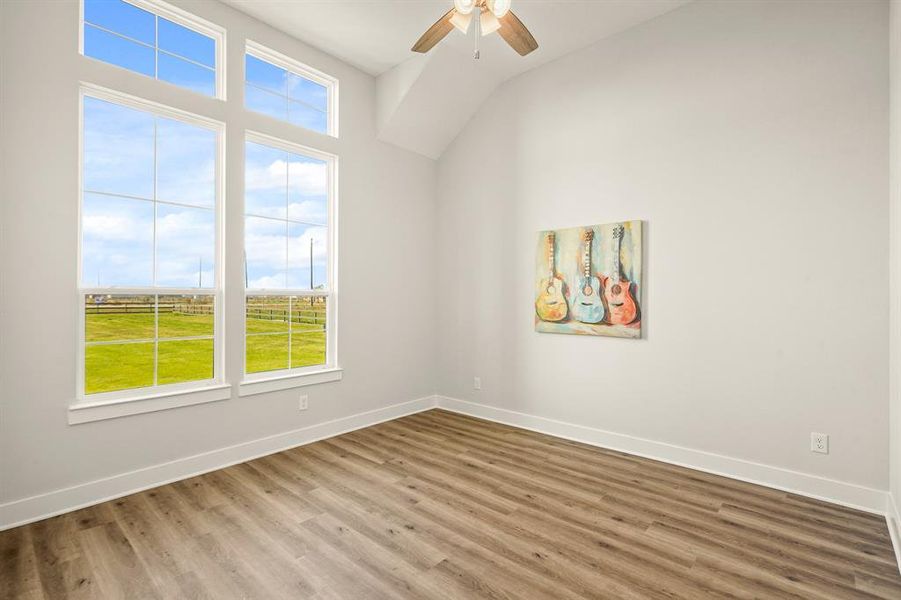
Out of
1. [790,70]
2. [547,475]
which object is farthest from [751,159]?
[547,475]

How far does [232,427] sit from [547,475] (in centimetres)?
249

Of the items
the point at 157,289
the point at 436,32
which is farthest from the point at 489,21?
the point at 157,289

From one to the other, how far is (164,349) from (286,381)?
0.98 m

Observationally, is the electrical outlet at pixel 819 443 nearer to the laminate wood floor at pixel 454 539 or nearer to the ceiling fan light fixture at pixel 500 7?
the laminate wood floor at pixel 454 539

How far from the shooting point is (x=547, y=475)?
324 centimetres

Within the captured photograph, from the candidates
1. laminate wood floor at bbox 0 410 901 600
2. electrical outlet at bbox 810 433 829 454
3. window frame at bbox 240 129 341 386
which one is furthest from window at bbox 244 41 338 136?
electrical outlet at bbox 810 433 829 454

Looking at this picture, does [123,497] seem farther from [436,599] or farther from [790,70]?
[790,70]

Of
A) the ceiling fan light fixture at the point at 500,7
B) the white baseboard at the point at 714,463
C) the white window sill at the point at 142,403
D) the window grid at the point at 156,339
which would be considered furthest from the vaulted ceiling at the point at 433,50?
the white baseboard at the point at 714,463

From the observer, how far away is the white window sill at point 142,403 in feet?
9.03

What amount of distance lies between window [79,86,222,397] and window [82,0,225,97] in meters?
0.27

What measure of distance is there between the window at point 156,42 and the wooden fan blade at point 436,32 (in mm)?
1793

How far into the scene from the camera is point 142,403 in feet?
9.80

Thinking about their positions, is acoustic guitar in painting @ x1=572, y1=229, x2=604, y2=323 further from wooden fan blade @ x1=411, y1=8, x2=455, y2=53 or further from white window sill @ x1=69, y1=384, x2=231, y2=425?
white window sill @ x1=69, y1=384, x2=231, y2=425

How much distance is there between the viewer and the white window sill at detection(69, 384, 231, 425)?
2.75 meters
